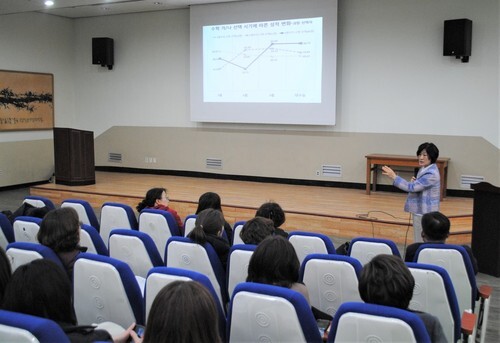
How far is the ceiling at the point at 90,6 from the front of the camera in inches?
331

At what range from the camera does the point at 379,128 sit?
870cm

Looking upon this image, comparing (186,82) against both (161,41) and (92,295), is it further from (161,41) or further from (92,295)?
(92,295)

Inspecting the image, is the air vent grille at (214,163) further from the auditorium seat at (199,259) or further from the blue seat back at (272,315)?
the blue seat back at (272,315)

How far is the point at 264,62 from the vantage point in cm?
932

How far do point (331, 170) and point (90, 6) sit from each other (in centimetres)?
577

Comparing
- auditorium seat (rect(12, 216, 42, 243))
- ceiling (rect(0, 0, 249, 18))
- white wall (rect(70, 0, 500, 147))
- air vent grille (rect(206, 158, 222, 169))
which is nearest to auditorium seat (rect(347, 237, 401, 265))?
auditorium seat (rect(12, 216, 42, 243))

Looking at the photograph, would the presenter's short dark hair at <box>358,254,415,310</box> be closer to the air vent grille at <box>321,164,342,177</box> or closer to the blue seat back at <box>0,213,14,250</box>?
the blue seat back at <box>0,213,14,250</box>

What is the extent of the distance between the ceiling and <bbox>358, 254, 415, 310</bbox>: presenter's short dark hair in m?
7.52

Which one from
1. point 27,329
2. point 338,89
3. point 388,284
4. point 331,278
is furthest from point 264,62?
point 27,329

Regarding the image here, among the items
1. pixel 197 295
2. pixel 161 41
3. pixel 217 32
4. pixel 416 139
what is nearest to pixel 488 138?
pixel 416 139

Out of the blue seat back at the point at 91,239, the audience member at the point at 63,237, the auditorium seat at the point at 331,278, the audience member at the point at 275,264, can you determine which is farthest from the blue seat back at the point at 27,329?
the blue seat back at the point at 91,239

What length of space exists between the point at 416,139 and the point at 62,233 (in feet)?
22.1

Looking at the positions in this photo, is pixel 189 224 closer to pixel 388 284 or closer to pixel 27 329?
pixel 388 284

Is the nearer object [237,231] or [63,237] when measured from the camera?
A: [63,237]
